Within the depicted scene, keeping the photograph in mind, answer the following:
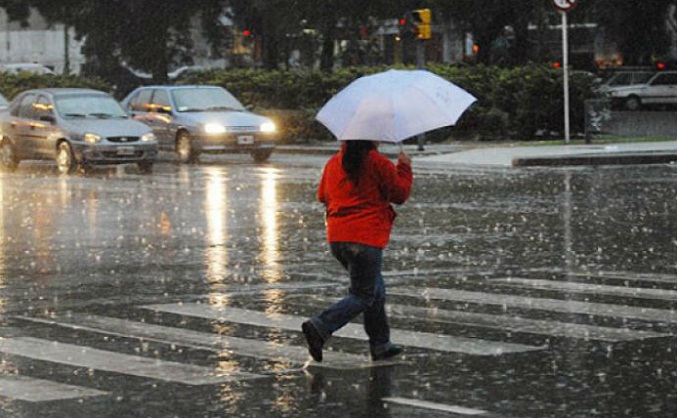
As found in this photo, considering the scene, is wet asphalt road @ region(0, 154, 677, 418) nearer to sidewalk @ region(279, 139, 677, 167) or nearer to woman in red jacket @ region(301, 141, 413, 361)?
woman in red jacket @ region(301, 141, 413, 361)

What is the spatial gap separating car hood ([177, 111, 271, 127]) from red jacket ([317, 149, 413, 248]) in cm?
2396

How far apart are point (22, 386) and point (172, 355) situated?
1.29 meters

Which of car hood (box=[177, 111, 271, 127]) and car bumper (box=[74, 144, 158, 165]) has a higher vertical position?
car hood (box=[177, 111, 271, 127])

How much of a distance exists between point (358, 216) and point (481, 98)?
29.8m

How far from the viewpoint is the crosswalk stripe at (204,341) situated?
9953 millimetres

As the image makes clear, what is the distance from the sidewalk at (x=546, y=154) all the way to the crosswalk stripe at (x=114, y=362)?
20139mm

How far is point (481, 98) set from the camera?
39188 mm

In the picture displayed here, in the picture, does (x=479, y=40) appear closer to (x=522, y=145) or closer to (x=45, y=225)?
(x=522, y=145)

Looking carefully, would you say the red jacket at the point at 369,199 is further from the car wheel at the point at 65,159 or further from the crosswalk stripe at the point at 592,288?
the car wheel at the point at 65,159

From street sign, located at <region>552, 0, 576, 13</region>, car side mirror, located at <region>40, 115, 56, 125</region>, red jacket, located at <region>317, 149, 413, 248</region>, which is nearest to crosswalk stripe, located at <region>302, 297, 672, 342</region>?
red jacket, located at <region>317, 149, 413, 248</region>

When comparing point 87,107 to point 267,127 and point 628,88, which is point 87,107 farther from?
point 628,88

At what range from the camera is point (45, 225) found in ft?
64.7

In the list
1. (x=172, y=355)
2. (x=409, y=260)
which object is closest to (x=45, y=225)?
(x=409, y=260)

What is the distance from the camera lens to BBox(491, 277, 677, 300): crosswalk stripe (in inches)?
503
